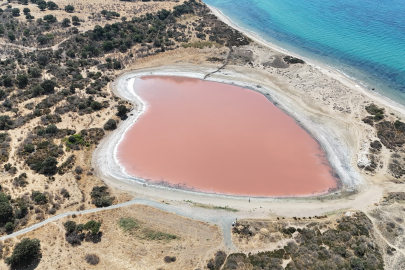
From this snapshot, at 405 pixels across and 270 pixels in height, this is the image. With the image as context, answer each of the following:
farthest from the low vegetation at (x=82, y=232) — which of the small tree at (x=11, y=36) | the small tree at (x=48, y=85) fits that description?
the small tree at (x=11, y=36)

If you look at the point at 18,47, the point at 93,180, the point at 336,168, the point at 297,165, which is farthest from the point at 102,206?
the point at 18,47

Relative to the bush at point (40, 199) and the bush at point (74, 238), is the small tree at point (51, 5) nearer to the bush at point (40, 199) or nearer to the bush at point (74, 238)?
the bush at point (40, 199)

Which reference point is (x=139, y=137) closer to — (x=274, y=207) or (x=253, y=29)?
(x=274, y=207)

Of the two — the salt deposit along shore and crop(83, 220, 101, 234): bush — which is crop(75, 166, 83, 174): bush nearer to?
the salt deposit along shore

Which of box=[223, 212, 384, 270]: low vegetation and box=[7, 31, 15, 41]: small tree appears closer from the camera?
box=[223, 212, 384, 270]: low vegetation

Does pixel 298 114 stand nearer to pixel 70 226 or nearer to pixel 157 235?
pixel 157 235

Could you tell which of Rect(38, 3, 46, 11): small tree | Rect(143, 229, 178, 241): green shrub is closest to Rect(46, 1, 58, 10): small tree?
Rect(38, 3, 46, 11): small tree
